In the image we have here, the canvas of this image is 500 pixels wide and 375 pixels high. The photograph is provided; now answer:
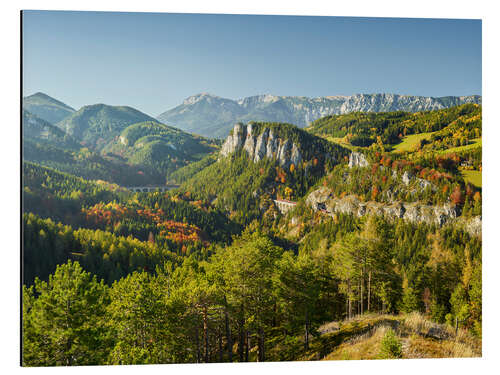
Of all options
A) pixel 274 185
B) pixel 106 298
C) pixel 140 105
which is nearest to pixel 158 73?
pixel 140 105

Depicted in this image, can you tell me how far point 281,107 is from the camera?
74.9 metres

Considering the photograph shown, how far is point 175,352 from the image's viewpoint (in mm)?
9328

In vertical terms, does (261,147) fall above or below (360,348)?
above

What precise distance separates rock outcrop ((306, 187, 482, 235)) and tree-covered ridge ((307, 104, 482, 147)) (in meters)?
5.09

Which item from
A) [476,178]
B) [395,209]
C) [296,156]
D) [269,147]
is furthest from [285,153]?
[476,178]

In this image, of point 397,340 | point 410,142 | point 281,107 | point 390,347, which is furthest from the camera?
point 281,107

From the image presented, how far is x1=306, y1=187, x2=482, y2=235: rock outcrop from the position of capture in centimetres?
1747

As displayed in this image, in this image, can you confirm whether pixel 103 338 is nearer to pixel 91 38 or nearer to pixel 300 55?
pixel 91 38

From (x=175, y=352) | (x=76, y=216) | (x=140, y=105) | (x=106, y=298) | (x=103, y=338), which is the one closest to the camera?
(x=103, y=338)

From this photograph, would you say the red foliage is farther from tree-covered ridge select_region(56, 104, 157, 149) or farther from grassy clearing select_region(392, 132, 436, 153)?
tree-covered ridge select_region(56, 104, 157, 149)

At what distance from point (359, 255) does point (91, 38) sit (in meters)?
13.4

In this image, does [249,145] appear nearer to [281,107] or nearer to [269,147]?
[269,147]

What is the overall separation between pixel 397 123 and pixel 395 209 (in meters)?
12.8

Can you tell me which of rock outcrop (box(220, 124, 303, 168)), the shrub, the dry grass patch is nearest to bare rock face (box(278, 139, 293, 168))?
rock outcrop (box(220, 124, 303, 168))
